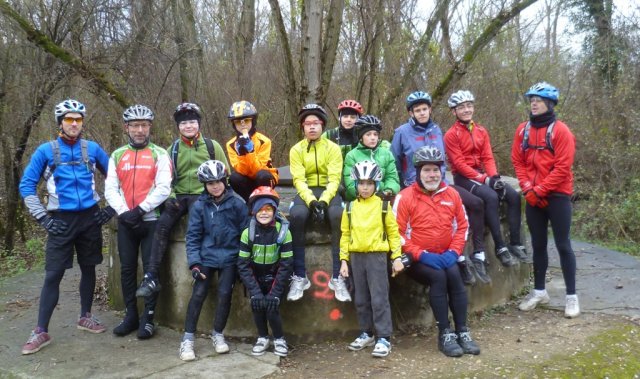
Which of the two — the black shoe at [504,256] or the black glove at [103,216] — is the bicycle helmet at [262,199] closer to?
the black glove at [103,216]

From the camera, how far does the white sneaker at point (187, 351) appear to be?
5.00m

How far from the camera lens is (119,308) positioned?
6539mm

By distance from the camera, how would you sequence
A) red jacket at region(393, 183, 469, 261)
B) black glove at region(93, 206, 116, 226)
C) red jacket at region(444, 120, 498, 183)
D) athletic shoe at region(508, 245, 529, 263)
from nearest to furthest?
red jacket at region(393, 183, 469, 261)
black glove at region(93, 206, 116, 226)
red jacket at region(444, 120, 498, 183)
athletic shoe at region(508, 245, 529, 263)

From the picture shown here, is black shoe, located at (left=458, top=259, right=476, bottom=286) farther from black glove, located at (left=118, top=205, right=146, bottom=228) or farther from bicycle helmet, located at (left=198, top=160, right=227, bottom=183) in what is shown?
black glove, located at (left=118, top=205, right=146, bottom=228)

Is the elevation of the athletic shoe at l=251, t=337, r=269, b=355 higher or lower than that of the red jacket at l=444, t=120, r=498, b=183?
lower

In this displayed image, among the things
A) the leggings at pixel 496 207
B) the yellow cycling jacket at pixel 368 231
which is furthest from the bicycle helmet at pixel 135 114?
the leggings at pixel 496 207

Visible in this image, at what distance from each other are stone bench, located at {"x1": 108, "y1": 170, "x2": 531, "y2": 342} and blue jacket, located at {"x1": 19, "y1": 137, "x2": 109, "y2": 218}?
0.95m

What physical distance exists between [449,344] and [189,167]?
303cm

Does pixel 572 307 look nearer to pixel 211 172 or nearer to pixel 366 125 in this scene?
pixel 366 125

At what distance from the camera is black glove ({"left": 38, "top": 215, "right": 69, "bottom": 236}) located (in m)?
5.27

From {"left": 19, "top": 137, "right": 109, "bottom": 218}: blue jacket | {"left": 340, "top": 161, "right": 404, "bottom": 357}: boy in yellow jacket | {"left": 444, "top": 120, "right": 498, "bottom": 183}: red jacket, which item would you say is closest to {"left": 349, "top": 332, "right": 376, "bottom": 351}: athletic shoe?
{"left": 340, "top": 161, "right": 404, "bottom": 357}: boy in yellow jacket

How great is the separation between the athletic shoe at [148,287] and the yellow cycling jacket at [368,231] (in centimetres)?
180

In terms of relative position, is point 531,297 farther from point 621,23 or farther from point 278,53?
point 621,23

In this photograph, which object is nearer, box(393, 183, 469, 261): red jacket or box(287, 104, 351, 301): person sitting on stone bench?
box(393, 183, 469, 261): red jacket
